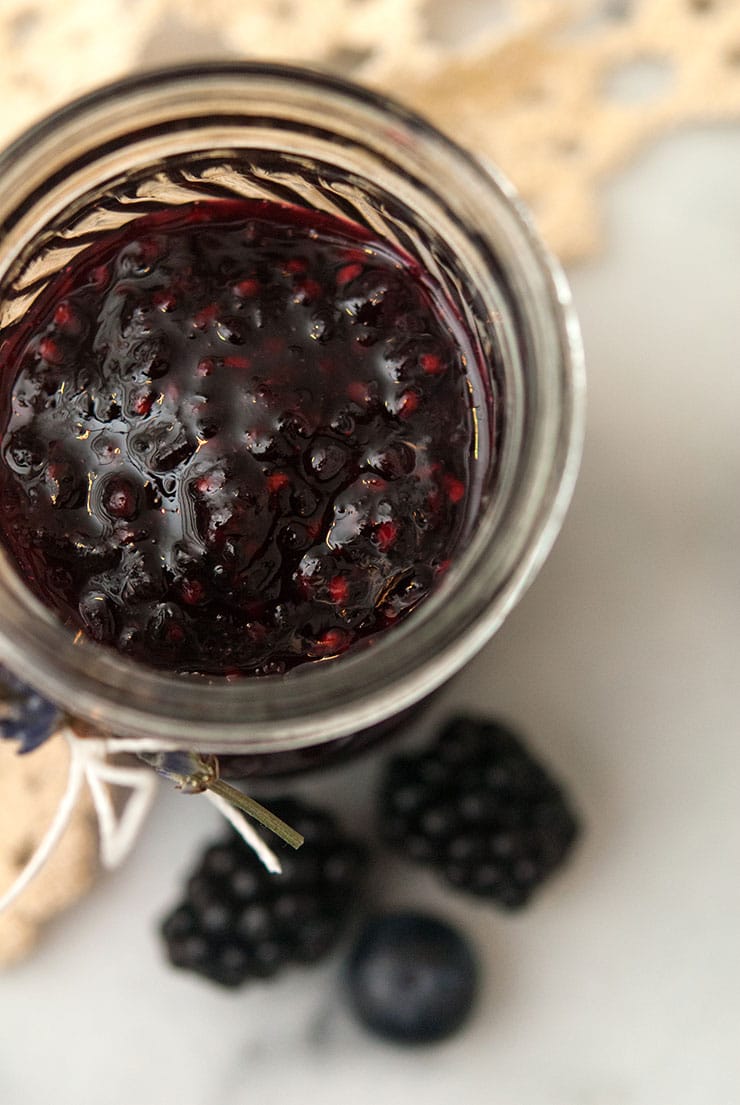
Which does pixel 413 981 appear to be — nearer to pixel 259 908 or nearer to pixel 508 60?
pixel 259 908

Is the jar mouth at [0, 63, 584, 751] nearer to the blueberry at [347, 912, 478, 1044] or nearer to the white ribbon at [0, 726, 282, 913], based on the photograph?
the white ribbon at [0, 726, 282, 913]

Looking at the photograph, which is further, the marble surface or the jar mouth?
the marble surface

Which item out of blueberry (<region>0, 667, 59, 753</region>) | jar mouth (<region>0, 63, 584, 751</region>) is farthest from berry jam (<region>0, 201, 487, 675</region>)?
blueberry (<region>0, 667, 59, 753</region>)

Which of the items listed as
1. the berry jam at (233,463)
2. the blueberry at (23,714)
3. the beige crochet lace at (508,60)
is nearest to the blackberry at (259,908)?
the blueberry at (23,714)

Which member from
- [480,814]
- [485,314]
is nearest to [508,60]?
[485,314]

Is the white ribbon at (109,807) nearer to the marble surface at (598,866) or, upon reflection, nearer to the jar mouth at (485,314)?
the marble surface at (598,866)

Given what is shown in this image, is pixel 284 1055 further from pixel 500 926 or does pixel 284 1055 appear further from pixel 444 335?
pixel 444 335
